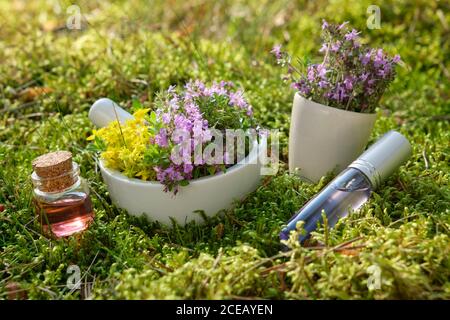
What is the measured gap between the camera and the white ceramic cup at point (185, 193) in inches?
66.8

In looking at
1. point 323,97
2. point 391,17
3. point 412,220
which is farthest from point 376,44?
point 412,220

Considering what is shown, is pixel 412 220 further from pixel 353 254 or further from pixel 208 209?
pixel 208 209

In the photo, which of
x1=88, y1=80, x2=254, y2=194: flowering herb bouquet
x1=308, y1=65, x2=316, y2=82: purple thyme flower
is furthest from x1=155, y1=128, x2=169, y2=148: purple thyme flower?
x1=308, y1=65, x2=316, y2=82: purple thyme flower

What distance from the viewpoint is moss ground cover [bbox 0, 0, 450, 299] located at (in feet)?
4.66

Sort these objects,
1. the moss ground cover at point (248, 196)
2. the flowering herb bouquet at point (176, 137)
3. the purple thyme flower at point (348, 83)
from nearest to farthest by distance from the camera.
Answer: the moss ground cover at point (248, 196), the flowering herb bouquet at point (176, 137), the purple thyme flower at point (348, 83)

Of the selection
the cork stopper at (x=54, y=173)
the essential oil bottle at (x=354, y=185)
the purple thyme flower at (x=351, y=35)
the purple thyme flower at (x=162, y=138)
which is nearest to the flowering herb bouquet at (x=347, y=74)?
the purple thyme flower at (x=351, y=35)

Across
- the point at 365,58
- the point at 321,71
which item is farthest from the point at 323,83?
the point at 365,58

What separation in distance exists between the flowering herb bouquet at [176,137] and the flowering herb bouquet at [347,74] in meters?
0.23

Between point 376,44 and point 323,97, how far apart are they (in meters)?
1.51

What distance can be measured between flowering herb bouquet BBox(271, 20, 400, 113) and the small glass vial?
713 mm

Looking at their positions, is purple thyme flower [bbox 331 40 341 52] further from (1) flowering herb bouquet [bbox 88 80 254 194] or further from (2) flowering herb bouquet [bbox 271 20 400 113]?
(1) flowering herb bouquet [bbox 88 80 254 194]

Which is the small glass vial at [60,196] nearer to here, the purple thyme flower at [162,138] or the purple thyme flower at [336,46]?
the purple thyme flower at [162,138]

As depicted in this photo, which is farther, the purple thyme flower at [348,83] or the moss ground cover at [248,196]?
the purple thyme flower at [348,83]

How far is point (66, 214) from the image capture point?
1737 mm
